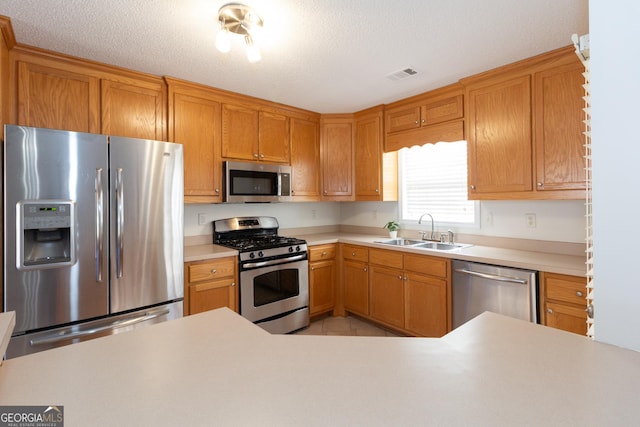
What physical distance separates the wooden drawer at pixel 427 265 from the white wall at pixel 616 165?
1.77 meters

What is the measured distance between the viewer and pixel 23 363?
77cm

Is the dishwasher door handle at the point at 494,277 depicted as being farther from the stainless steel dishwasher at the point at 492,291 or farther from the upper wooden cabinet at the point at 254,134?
the upper wooden cabinet at the point at 254,134

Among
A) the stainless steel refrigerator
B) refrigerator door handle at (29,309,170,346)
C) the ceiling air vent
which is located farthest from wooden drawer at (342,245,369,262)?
refrigerator door handle at (29,309,170,346)

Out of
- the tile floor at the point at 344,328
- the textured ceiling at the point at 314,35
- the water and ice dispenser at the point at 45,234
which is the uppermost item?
the textured ceiling at the point at 314,35

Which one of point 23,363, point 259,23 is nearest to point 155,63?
point 259,23

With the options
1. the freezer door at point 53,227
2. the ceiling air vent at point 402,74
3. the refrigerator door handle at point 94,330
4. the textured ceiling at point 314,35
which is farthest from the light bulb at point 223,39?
the refrigerator door handle at point 94,330

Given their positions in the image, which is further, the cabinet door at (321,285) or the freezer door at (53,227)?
the cabinet door at (321,285)

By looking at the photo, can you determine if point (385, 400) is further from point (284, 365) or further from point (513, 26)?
point (513, 26)

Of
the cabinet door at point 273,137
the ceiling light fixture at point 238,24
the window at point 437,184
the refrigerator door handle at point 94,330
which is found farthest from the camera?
→ the cabinet door at point 273,137

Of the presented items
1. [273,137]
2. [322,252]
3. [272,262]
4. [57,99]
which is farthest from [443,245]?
[57,99]

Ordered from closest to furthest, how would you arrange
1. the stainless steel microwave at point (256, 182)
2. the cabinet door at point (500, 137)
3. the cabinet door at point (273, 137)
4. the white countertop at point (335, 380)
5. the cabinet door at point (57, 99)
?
the white countertop at point (335, 380) < the cabinet door at point (57, 99) < the cabinet door at point (500, 137) < the stainless steel microwave at point (256, 182) < the cabinet door at point (273, 137)

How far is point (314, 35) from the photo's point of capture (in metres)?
1.91

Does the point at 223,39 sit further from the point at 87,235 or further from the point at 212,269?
the point at 212,269

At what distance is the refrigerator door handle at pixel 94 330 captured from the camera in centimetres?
177
